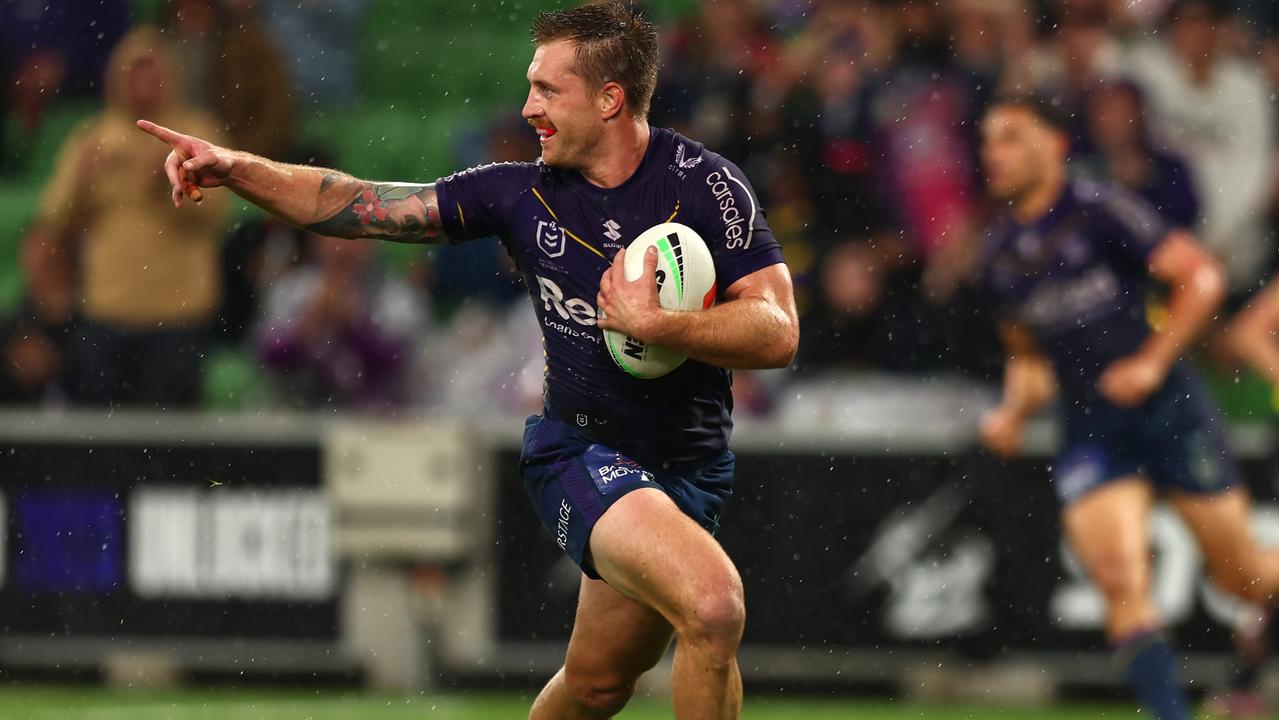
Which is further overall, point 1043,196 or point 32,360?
point 32,360

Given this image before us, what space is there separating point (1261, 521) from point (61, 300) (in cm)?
698

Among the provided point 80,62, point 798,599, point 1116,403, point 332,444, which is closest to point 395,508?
point 332,444

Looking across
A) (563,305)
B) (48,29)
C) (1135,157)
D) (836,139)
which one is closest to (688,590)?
(563,305)

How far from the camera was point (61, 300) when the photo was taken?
12.5 m

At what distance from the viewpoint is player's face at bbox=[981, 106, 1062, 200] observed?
30.3 feet

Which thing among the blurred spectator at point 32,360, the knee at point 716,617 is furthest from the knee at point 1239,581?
the blurred spectator at point 32,360

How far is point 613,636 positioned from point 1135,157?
6.41 m

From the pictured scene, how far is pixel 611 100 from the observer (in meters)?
6.09

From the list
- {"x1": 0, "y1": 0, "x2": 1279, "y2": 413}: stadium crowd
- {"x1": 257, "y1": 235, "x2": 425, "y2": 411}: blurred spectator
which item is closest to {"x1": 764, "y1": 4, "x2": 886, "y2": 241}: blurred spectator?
{"x1": 0, "y1": 0, "x2": 1279, "y2": 413}: stadium crowd

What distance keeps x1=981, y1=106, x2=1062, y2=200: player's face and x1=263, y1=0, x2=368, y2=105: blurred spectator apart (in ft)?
22.6

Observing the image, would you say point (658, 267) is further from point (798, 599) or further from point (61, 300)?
point (61, 300)

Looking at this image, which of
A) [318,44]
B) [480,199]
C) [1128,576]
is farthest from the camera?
[318,44]

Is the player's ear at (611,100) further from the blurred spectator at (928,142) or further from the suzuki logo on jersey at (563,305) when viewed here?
the blurred spectator at (928,142)

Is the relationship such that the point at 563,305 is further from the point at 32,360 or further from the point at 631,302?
the point at 32,360
